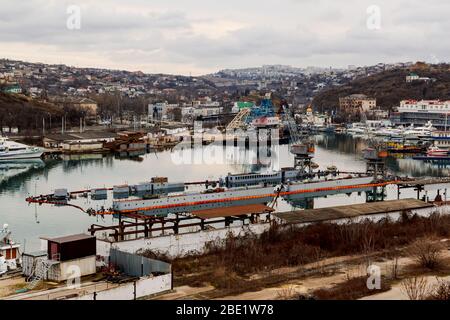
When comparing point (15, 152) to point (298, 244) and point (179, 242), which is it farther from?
point (298, 244)

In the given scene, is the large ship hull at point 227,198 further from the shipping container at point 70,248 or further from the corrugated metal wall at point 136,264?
the shipping container at point 70,248

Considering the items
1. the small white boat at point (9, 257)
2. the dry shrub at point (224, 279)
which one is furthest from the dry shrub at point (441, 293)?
the small white boat at point (9, 257)

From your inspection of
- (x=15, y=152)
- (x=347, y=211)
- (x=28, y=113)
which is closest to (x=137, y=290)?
(x=347, y=211)

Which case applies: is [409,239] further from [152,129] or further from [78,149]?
[152,129]

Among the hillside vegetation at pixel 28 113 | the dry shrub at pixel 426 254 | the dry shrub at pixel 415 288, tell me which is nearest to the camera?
the dry shrub at pixel 415 288
